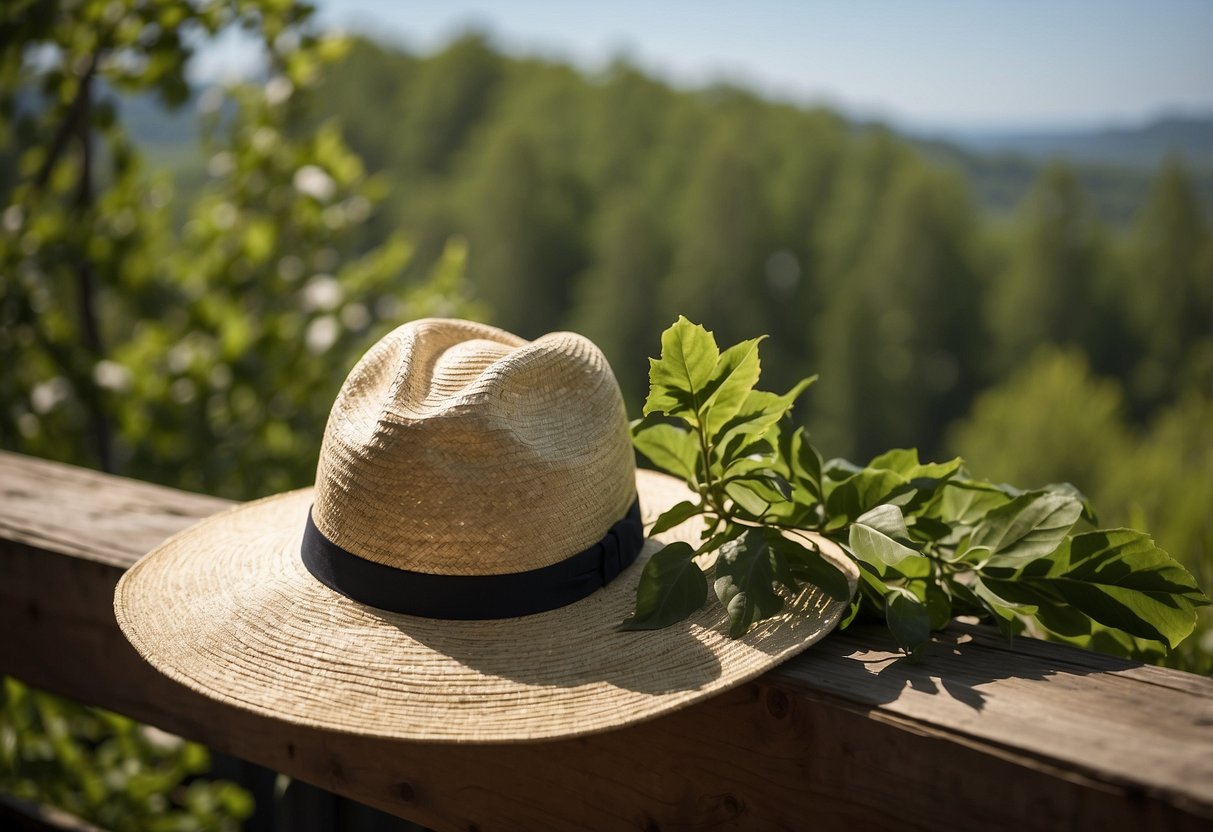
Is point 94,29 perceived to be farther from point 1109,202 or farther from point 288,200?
point 1109,202

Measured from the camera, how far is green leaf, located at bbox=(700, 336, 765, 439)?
99cm

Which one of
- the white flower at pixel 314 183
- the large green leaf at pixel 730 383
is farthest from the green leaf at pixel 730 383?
the white flower at pixel 314 183

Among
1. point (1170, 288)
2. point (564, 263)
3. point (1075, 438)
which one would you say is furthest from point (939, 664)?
point (564, 263)

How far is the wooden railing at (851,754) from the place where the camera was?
77 centimetres

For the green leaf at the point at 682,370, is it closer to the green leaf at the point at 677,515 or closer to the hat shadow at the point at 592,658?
the green leaf at the point at 677,515

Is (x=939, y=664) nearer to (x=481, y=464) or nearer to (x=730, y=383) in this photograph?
(x=730, y=383)

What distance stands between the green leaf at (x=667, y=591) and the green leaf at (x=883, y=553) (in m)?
0.14

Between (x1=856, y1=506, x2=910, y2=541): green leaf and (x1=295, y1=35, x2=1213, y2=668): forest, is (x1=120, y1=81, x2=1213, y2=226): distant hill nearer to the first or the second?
(x1=295, y1=35, x2=1213, y2=668): forest

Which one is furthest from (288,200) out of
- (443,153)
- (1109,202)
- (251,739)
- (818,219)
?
(1109,202)

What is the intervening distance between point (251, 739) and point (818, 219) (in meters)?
48.8

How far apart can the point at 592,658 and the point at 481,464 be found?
0.66ft

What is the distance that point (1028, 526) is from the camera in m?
0.99

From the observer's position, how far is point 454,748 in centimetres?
106

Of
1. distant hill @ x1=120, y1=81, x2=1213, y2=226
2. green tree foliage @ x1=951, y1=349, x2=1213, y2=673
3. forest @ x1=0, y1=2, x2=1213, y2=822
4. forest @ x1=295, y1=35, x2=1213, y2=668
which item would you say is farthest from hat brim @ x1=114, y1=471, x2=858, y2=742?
distant hill @ x1=120, y1=81, x2=1213, y2=226
